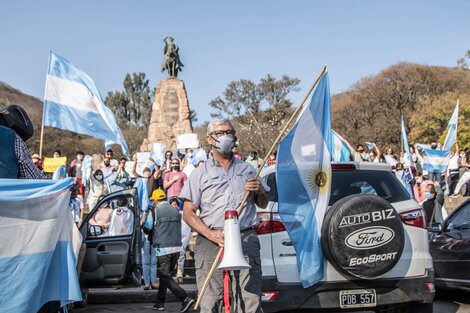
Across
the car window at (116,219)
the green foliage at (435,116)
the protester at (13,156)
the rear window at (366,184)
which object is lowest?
the car window at (116,219)

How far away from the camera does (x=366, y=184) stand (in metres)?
6.19

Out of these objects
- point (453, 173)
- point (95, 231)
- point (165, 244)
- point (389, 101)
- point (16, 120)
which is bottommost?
point (165, 244)

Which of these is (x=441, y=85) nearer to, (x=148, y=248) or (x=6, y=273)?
(x=148, y=248)

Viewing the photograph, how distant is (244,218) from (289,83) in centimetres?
6660

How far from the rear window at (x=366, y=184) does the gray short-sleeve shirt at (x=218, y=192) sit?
121cm

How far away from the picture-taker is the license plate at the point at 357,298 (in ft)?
18.4

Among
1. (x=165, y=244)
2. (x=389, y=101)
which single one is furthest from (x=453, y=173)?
(x=389, y=101)

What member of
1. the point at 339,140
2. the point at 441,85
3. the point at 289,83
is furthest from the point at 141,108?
the point at 339,140

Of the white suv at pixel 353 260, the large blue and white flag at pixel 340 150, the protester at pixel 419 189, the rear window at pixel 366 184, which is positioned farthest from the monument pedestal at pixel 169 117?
the white suv at pixel 353 260

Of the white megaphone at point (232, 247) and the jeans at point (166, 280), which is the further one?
the jeans at point (166, 280)

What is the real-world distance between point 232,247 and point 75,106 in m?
6.49

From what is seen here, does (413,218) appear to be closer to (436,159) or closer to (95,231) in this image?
(95,231)

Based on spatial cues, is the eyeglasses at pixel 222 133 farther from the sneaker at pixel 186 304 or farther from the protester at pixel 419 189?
the protester at pixel 419 189

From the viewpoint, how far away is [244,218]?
186 inches
